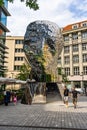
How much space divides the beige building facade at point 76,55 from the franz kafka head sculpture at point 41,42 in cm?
3888

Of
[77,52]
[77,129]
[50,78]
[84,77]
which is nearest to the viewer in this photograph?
[77,129]

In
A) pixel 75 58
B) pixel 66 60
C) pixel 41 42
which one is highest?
pixel 75 58

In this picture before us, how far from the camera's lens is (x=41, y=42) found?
22766mm

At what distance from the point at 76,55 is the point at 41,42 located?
1753 inches

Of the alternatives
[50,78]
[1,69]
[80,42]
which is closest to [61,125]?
[50,78]

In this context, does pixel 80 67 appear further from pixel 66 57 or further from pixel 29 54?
pixel 29 54

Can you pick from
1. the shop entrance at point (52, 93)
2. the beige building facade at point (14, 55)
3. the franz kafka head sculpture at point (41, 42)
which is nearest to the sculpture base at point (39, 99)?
the shop entrance at point (52, 93)

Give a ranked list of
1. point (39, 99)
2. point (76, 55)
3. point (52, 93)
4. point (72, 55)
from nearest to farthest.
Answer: point (39, 99), point (52, 93), point (76, 55), point (72, 55)

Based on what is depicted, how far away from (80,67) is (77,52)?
4.85 meters

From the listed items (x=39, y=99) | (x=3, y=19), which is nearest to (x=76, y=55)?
(x=3, y=19)

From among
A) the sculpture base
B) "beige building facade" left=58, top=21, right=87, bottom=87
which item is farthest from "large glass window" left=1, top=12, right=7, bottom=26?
the sculpture base

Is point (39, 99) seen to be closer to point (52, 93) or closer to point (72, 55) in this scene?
point (52, 93)

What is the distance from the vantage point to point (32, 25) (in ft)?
77.2

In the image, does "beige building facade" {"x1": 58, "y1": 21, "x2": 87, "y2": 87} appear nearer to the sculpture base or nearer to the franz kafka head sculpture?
the franz kafka head sculpture
